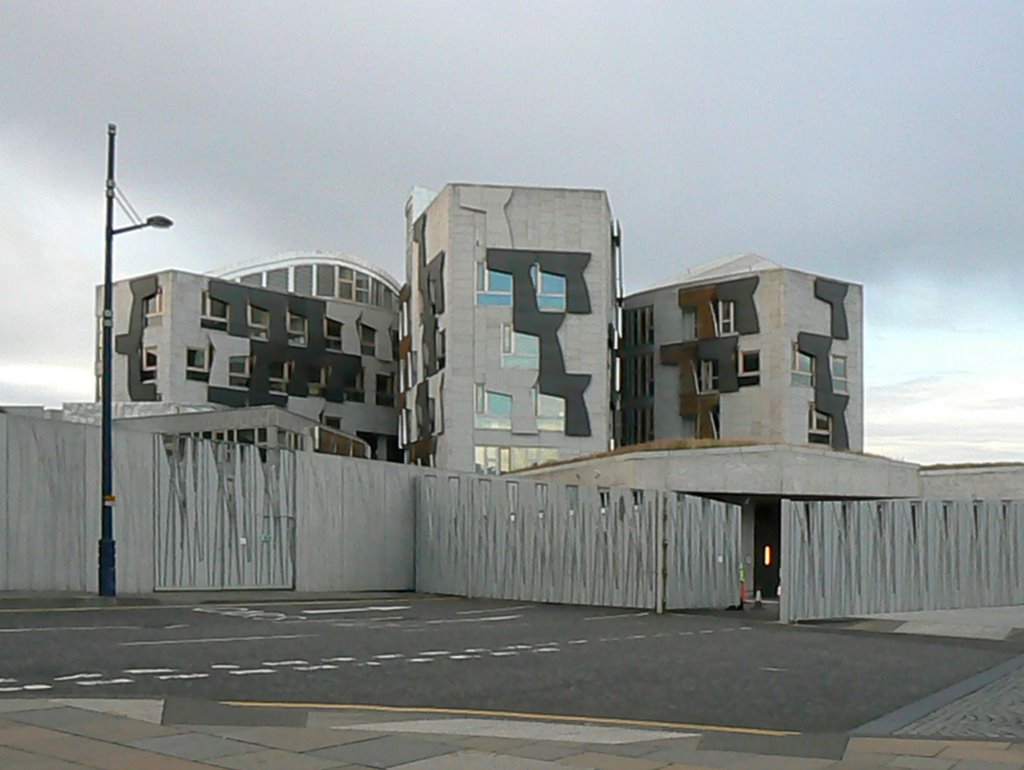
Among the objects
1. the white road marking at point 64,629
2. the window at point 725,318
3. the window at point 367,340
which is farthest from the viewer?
the window at point 367,340

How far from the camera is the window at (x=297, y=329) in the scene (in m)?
74.4

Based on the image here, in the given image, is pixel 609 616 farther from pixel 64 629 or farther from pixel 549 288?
pixel 549 288

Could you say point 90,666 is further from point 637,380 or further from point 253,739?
point 637,380

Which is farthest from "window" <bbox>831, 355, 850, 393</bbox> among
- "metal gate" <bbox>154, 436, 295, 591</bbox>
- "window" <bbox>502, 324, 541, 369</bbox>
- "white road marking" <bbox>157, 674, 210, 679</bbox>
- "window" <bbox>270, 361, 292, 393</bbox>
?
"white road marking" <bbox>157, 674, 210, 679</bbox>

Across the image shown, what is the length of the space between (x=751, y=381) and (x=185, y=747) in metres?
63.2

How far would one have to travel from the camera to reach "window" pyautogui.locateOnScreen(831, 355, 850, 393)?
235 ft

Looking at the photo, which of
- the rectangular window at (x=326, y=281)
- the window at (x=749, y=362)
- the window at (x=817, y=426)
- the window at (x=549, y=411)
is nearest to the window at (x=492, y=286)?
the window at (x=549, y=411)

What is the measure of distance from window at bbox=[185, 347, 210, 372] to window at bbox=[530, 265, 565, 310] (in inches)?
801

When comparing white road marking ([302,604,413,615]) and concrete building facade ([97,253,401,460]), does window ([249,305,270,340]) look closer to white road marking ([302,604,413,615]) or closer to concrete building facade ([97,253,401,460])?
concrete building facade ([97,253,401,460])

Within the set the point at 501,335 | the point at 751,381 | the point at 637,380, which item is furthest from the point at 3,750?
the point at 637,380

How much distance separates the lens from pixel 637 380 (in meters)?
75.6

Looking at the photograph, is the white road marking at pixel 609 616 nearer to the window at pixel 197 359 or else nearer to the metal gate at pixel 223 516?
the metal gate at pixel 223 516

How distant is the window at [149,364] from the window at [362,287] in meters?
15.5

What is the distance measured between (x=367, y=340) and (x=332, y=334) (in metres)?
3.09
